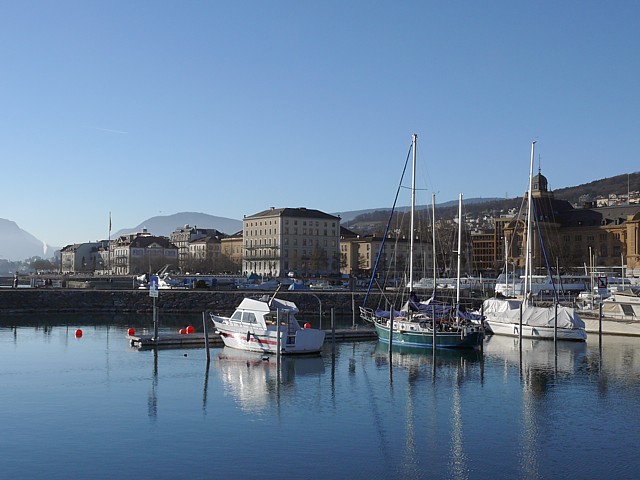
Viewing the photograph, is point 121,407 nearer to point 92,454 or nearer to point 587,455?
point 92,454

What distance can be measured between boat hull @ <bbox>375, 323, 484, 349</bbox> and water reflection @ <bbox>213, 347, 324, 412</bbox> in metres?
7.47

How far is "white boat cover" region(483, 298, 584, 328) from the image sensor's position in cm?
6138

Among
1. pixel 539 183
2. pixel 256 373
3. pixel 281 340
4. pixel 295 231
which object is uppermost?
pixel 539 183

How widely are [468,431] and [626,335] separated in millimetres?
37813

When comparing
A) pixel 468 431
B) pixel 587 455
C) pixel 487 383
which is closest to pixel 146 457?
pixel 468 431

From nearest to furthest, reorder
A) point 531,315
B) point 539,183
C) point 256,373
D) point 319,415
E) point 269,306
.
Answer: point 319,415 < point 256,373 < point 269,306 < point 531,315 < point 539,183

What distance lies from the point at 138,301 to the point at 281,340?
161 feet

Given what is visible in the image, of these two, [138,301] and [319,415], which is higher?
[138,301]

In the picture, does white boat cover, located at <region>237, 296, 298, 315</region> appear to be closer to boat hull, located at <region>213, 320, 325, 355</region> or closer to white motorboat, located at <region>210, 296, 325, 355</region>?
white motorboat, located at <region>210, 296, 325, 355</region>

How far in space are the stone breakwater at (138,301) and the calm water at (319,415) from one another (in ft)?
131

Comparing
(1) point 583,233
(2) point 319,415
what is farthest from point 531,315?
(1) point 583,233

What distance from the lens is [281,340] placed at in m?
49.3

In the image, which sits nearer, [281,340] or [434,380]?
[434,380]

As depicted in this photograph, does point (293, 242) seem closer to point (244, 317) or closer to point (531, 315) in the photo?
point (531, 315)
